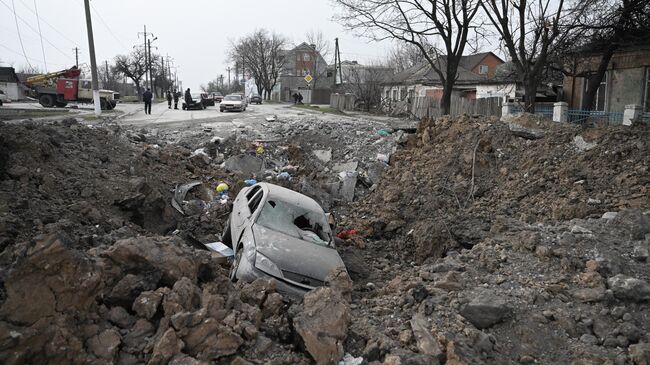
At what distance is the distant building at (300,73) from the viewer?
75500 millimetres

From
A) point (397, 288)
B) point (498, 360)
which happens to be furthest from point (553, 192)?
point (498, 360)

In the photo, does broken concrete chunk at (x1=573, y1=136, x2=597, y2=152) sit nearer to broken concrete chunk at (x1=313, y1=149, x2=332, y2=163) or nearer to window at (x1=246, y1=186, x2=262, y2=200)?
window at (x1=246, y1=186, x2=262, y2=200)

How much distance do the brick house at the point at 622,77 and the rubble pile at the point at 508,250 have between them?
1289 cm

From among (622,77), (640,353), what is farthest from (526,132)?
(622,77)

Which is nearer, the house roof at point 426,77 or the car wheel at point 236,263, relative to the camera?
the car wheel at point 236,263

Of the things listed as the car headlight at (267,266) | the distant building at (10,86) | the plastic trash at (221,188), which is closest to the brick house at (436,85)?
the plastic trash at (221,188)

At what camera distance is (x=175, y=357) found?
400 cm

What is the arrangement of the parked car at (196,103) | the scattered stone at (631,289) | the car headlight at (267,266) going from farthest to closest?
the parked car at (196,103), the car headlight at (267,266), the scattered stone at (631,289)

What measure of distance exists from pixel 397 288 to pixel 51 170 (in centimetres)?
685

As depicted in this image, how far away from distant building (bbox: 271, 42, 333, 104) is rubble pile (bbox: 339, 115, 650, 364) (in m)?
56.1

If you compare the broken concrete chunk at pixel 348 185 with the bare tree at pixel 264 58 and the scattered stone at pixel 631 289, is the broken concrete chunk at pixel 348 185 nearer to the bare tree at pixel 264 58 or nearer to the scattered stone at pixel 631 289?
the scattered stone at pixel 631 289

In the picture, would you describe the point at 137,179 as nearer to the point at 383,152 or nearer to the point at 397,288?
the point at 397,288

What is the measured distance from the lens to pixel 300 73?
9038 centimetres

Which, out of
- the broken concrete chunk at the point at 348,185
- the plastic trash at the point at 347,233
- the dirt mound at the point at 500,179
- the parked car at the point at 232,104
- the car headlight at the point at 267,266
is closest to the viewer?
the car headlight at the point at 267,266
